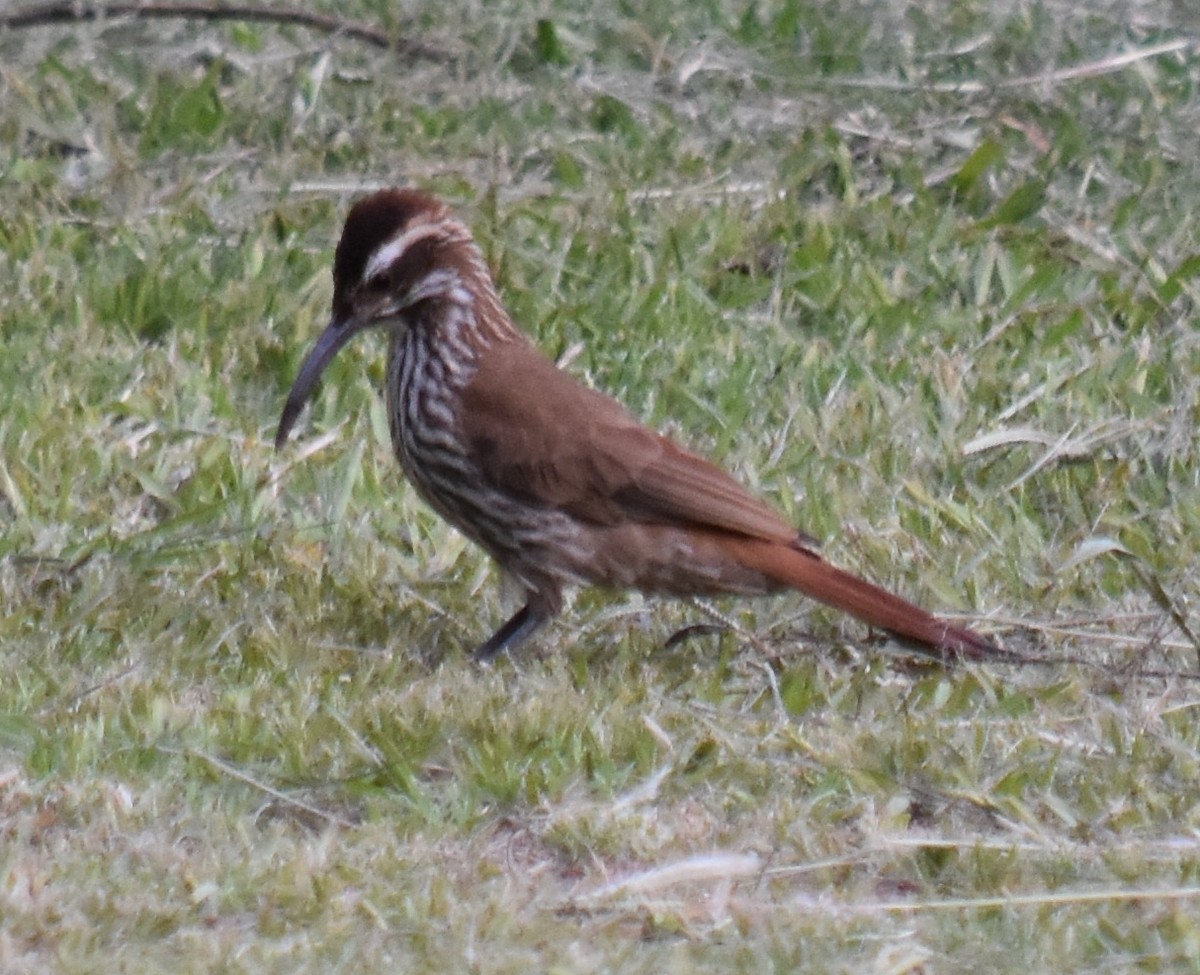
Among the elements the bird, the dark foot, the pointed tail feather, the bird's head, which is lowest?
the dark foot

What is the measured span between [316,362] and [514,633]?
2.85 feet

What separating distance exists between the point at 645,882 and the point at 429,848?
419 millimetres

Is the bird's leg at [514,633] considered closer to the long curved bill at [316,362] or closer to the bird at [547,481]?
the bird at [547,481]

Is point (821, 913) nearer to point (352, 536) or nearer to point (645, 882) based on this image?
point (645, 882)

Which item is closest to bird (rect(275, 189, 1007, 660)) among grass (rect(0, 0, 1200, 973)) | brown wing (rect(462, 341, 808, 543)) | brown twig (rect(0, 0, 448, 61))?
brown wing (rect(462, 341, 808, 543))

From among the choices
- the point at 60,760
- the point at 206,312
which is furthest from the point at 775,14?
the point at 60,760

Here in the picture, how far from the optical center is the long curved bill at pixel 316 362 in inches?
245

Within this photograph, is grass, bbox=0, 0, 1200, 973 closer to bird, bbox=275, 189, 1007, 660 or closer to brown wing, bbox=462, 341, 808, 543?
bird, bbox=275, 189, 1007, 660

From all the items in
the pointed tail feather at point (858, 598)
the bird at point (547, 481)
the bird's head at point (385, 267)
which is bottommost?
the pointed tail feather at point (858, 598)

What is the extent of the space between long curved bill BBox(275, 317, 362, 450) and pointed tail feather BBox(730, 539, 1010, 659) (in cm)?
109

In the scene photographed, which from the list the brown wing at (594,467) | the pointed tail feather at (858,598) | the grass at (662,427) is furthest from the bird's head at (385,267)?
the pointed tail feather at (858,598)

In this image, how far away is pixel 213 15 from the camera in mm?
9219

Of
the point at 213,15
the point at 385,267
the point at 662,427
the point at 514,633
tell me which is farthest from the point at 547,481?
the point at 213,15

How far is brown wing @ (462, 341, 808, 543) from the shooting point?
598 centimetres
